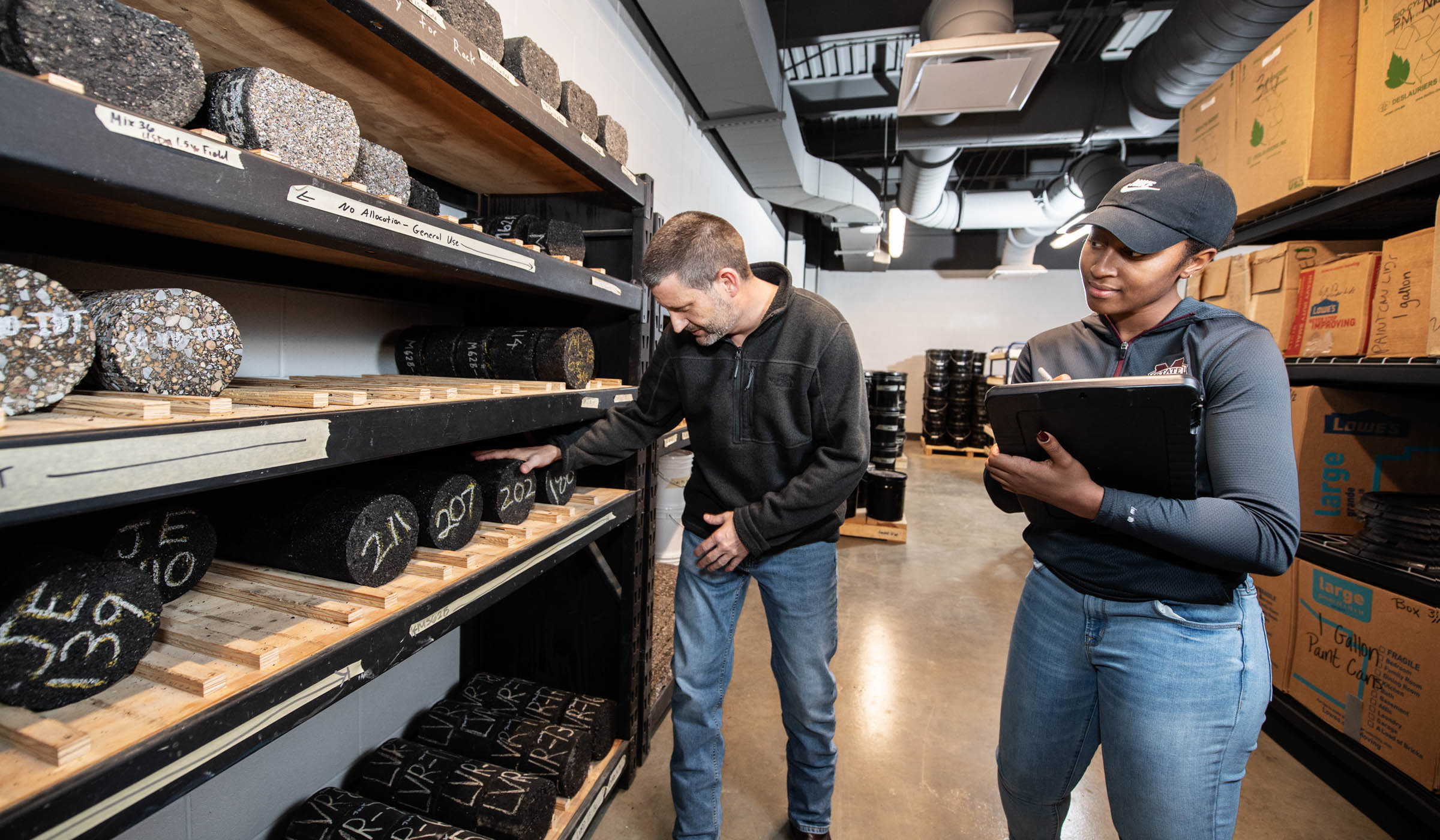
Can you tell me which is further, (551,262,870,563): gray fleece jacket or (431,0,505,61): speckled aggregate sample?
(551,262,870,563): gray fleece jacket

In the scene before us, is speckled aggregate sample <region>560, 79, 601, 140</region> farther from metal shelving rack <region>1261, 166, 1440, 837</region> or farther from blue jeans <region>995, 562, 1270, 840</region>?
metal shelving rack <region>1261, 166, 1440, 837</region>

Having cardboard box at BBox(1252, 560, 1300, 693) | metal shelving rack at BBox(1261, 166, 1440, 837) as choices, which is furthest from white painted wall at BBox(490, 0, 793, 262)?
cardboard box at BBox(1252, 560, 1300, 693)

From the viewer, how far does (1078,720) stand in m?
1.24

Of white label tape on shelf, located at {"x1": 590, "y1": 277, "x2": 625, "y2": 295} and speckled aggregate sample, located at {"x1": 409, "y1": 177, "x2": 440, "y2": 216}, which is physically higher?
speckled aggregate sample, located at {"x1": 409, "y1": 177, "x2": 440, "y2": 216}

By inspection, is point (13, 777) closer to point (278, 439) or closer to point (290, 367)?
point (278, 439)

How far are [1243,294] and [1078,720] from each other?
2363mm

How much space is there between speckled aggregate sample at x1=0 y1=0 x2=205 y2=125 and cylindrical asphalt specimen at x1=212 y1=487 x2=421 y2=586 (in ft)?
2.16

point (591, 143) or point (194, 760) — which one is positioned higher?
point (591, 143)

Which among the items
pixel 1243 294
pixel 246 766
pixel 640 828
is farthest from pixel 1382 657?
pixel 246 766

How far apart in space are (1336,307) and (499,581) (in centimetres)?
300

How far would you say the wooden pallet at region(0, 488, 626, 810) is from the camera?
0.63 meters

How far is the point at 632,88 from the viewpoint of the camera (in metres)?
3.22

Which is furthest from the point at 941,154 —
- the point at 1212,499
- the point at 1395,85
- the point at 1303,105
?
the point at 1212,499

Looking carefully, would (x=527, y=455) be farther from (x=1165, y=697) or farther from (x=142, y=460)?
(x=1165, y=697)
